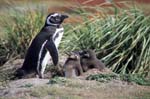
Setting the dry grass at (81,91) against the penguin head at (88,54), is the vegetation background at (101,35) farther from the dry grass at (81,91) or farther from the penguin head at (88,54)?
the dry grass at (81,91)

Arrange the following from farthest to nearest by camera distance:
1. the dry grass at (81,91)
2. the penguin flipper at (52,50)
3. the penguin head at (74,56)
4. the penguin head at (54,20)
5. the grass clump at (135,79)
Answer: the penguin head at (54,20) < the penguin flipper at (52,50) < the penguin head at (74,56) < the grass clump at (135,79) < the dry grass at (81,91)

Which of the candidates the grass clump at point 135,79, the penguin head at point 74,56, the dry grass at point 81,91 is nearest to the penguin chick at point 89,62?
the penguin head at point 74,56

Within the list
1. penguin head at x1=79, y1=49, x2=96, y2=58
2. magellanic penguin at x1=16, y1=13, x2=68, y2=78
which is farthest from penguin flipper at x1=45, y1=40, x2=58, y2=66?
penguin head at x1=79, y1=49, x2=96, y2=58

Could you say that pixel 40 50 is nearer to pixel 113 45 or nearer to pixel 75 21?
pixel 113 45

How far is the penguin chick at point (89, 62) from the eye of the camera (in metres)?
11.8

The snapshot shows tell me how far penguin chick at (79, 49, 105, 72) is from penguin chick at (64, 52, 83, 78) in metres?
0.13

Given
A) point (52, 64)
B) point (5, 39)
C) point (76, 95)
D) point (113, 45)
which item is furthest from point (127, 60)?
point (76, 95)

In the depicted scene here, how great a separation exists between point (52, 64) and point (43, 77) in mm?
637

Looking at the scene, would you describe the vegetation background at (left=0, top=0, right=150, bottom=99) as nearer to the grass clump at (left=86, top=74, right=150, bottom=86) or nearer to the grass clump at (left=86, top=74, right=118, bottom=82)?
the grass clump at (left=86, top=74, right=150, bottom=86)

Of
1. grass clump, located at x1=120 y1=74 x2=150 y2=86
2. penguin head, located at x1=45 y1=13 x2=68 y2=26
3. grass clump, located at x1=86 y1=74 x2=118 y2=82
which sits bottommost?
grass clump, located at x1=120 y1=74 x2=150 y2=86

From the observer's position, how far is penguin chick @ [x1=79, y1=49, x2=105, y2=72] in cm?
1178

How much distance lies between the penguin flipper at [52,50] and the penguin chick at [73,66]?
22cm

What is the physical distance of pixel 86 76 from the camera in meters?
11.4

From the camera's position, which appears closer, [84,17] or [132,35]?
[132,35]
